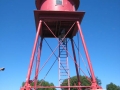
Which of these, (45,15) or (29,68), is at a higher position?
(45,15)

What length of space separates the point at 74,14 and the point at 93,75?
5.00 m

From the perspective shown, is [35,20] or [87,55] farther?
[35,20]

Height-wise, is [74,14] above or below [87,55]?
above

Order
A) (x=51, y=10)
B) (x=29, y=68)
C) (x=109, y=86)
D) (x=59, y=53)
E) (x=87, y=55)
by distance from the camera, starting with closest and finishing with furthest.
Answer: (x=29, y=68)
(x=87, y=55)
(x=51, y=10)
(x=59, y=53)
(x=109, y=86)

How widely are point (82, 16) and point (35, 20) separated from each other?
398cm

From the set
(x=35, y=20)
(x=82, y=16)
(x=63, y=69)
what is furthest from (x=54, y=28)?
(x=63, y=69)

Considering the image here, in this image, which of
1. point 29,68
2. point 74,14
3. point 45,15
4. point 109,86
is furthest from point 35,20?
point 109,86

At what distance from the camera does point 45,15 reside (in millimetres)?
11594

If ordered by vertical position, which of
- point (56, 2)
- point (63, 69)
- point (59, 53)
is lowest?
point (63, 69)

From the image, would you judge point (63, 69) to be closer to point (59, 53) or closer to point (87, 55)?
point (59, 53)

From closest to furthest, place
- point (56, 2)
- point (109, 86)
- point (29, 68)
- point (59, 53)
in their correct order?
point (29, 68) → point (56, 2) → point (59, 53) → point (109, 86)

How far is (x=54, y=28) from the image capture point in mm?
13750

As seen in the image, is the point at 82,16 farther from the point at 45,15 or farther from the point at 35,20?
the point at 35,20

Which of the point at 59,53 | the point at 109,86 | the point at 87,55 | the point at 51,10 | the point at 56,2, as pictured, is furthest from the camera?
the point at 109,86
